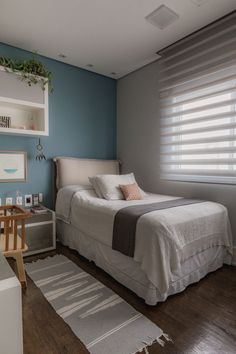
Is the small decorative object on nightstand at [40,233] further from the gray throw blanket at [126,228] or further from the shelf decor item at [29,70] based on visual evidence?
the shelf decor item at [29,70]

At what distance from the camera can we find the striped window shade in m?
2.36

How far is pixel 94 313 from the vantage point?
1626 mm

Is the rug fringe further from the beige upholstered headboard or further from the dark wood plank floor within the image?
the beige upholstered headboard

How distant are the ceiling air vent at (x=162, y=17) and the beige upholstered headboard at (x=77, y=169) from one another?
1.95m

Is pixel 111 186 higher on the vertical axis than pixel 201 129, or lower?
lower

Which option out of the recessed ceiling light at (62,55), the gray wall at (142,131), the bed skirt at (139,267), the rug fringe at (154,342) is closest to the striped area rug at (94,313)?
the rug fringe at (154,342)

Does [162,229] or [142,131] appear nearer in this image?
[162,229]

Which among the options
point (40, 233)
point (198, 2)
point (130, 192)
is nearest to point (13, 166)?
point (40, 233)

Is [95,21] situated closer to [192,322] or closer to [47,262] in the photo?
[47,262]

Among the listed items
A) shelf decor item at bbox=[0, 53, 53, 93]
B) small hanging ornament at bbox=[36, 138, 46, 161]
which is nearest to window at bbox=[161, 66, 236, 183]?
shelf decor item at bbox=[0, 53, 53, 93]

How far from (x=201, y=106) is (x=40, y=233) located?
244 cm

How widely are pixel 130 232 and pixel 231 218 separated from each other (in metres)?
1.31

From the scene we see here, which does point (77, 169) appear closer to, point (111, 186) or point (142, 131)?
point (111, 186)

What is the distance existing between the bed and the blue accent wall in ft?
1.76
